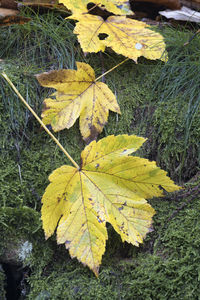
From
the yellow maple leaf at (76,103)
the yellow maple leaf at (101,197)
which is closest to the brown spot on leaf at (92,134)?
the yellow maple leaf at (76,103)

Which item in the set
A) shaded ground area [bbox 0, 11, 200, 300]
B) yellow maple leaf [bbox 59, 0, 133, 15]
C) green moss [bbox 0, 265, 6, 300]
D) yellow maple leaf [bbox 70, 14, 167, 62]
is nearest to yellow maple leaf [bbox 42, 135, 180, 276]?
shaded ground area [bbox 0, 11, 200, 300]

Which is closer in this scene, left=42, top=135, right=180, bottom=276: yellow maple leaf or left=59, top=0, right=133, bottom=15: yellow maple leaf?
left=42, top=135, right=180, bottom=276: yellow maple leaf

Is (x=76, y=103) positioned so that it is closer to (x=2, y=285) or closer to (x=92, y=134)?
(x=92, y=134)

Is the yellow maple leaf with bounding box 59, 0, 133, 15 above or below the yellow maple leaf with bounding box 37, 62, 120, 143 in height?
above

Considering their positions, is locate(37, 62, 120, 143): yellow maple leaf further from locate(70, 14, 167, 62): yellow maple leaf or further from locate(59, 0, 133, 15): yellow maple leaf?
locate(59, 0, 133, 15): yellow maple leaf

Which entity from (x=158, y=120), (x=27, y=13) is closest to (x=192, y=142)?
(x=158, y=120)

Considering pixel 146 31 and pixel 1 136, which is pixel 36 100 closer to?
pixel 1 136
